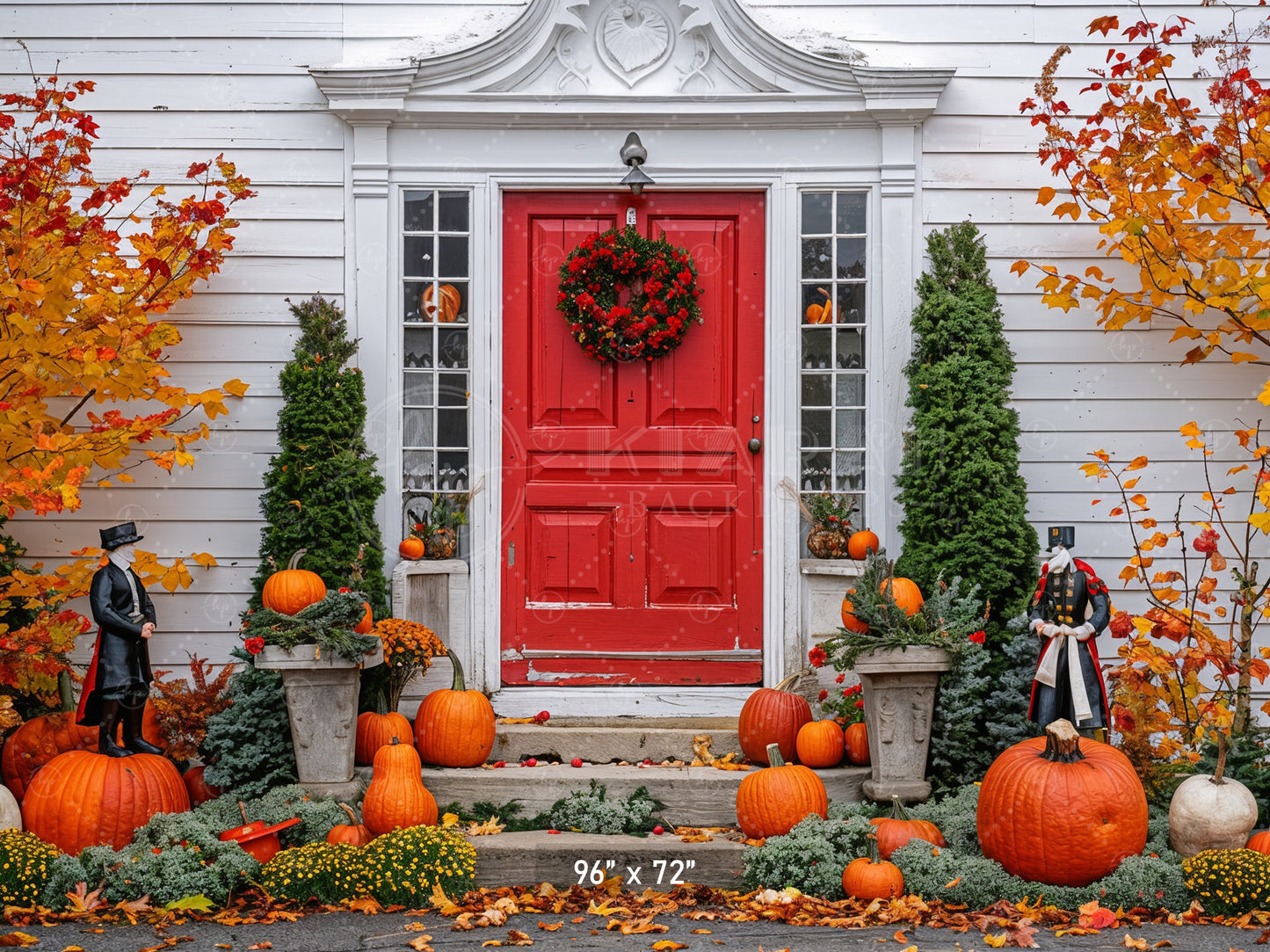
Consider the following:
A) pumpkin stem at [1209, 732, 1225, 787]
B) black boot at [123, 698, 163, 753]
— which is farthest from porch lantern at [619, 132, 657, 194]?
pumpkin stem at [1209, 732, 1225, 787]

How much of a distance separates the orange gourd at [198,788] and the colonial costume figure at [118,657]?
0.37 meters

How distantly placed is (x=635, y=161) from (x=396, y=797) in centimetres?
324

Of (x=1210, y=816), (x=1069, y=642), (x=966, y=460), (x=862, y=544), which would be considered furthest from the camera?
(x=862, y=544)

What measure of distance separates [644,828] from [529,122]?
3.47m

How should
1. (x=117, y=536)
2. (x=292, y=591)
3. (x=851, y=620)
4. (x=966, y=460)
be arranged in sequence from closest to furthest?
(x=117, y=536) → (x=292, y=591) → (x=851, y=620) → (x=966, y=460)

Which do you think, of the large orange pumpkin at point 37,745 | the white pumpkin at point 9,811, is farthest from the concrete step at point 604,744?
the white pumpkin at point 9,811

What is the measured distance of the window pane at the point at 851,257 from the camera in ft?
18.8

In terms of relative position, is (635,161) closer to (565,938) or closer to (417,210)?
(417,210)

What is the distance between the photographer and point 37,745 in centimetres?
495

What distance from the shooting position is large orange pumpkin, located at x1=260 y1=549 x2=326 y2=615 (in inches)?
190

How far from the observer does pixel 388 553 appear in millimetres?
5582

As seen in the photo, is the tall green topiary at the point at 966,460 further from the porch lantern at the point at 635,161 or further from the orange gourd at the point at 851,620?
the porch lantern at the point at 635,161

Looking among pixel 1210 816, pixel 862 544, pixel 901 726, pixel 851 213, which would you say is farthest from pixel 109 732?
pixel 1210 816

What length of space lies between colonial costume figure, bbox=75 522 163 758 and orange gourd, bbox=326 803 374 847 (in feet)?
2.99
